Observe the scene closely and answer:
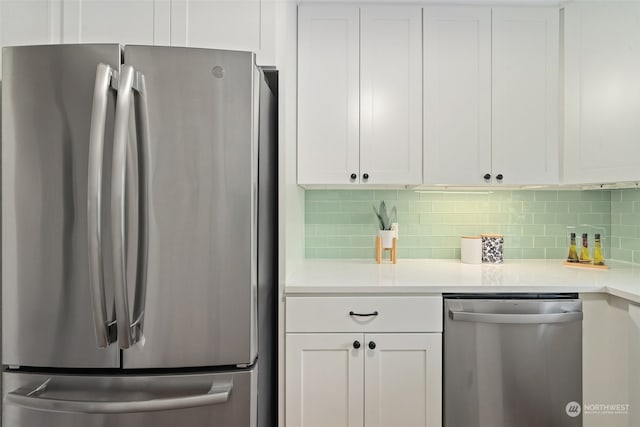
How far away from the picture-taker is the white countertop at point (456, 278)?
5.38ft

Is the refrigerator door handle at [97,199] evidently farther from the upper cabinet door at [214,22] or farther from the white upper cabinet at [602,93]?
the white upper cabinet at [602,93]

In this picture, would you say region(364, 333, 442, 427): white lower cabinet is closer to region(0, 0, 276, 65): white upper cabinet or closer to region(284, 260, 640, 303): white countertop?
region(284, 260, 640, 303): white countertop

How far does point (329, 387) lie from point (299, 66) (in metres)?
1.57

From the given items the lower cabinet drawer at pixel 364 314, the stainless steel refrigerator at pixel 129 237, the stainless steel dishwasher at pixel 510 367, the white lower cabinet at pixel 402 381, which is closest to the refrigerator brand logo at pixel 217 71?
the stainless steel refrigerator at pixel 129 237

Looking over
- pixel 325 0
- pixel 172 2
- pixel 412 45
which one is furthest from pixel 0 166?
pixel 412 45

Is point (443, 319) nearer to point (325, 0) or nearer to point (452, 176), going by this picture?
point (452, 176)

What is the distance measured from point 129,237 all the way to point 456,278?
1398 millimetres

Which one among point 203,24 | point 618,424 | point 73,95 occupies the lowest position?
point 618,424

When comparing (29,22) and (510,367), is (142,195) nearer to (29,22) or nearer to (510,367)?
(29,22)

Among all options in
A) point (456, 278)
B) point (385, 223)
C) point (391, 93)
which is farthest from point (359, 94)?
point (456, 278)

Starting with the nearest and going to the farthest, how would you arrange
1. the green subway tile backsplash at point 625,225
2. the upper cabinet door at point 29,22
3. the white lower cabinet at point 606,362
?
1. the upper cabinet door at point 29,22
2. the white lower cabinet at point 606,362
3. the green subway tile backsplash at point 625,225

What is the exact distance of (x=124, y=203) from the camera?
1209mm

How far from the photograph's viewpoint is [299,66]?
79.9 inches

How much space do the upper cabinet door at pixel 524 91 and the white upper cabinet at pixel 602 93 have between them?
77 mm
